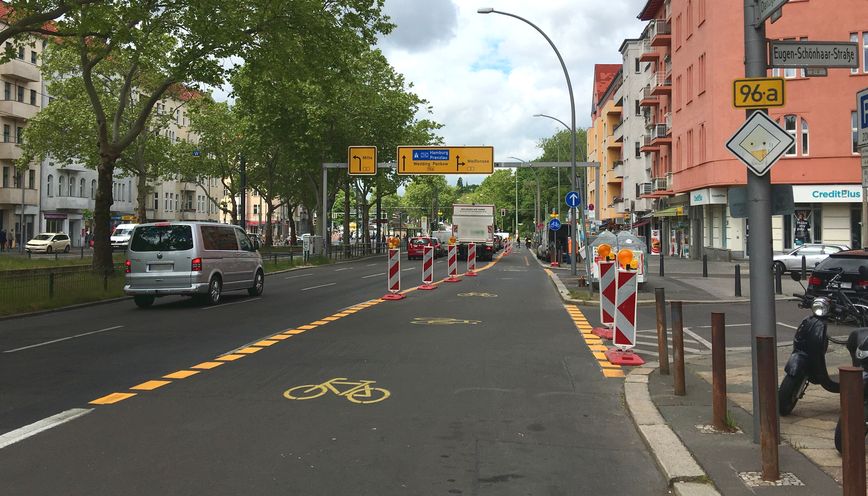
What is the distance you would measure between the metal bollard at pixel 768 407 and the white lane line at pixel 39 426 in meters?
5.17

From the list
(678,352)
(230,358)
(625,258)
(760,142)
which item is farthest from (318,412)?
(625,258)

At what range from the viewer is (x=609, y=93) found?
77.2 meters

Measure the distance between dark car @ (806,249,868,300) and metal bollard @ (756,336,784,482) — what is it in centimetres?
992

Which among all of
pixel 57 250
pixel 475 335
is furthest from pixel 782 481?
pixel 57 250

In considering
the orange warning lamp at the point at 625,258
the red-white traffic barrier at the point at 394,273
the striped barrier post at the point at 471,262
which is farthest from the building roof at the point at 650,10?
the orange warning lamp at the point at 625,258

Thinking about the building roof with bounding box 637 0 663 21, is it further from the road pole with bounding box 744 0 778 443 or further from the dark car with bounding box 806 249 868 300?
the road pole with bounding box 744 0 778 443

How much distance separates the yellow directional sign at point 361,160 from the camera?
135 feet

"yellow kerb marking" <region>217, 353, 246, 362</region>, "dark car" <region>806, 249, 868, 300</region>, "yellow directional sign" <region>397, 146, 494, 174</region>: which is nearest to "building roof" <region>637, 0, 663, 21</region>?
"yellow directional sign" <region>397, 146, 494, 174</region>

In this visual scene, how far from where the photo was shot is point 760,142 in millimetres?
5293

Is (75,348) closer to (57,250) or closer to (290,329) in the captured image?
(290,329)

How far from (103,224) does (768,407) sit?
2216cm

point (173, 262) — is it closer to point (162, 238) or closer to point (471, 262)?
point (162, 238)

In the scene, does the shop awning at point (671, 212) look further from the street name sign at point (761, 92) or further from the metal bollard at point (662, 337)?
the street name sign at point (761, 92)

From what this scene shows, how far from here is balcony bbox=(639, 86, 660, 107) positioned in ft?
168
